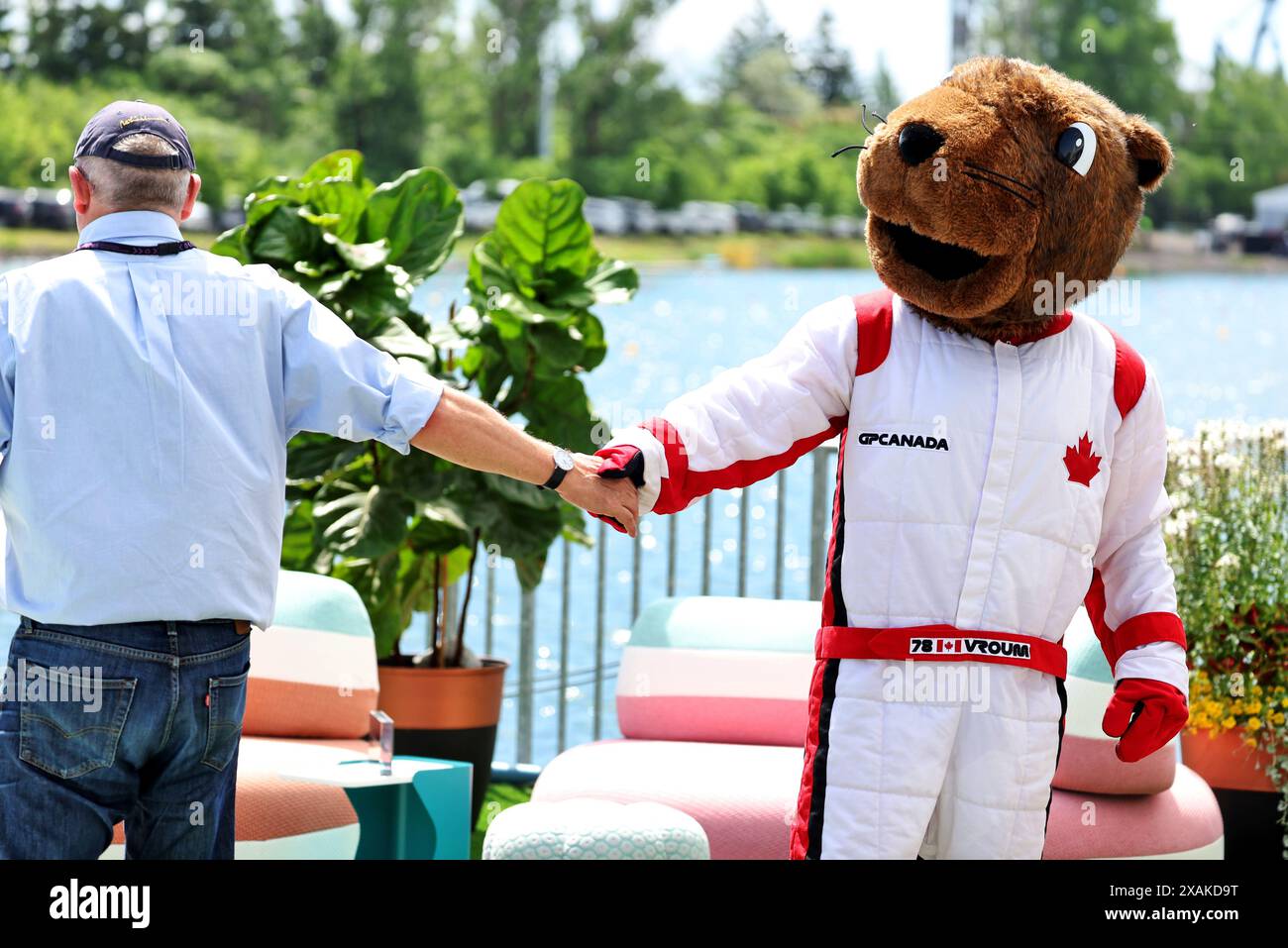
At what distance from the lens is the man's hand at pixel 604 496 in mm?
2076

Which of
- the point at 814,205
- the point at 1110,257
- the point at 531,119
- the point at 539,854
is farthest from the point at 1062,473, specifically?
the point at 531,119

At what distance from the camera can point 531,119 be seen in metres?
16.9

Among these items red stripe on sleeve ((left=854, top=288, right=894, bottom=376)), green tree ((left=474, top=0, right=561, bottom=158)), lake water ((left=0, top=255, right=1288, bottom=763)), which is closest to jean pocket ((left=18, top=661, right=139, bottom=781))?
red stripe on sleeve ((left=854, top=288, right=894, bottom=376))

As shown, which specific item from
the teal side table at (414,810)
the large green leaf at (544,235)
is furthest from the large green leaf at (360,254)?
the teal side table at (414,810)

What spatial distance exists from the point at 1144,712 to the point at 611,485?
2.68 feet

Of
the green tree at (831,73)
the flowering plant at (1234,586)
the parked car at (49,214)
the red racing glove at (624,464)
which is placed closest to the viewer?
the red racing glove at (624,464)

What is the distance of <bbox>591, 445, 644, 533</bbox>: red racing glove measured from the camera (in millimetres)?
2051

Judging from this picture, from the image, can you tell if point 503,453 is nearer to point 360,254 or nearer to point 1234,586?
point 360,254

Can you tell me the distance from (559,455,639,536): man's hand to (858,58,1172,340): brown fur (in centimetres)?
47

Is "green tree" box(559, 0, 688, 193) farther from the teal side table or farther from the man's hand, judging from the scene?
the man's hand

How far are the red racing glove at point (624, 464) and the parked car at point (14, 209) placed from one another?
1385 centimetres

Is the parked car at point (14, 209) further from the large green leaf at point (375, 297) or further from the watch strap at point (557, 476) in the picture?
the watch strap at point (557, 476)
